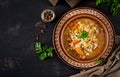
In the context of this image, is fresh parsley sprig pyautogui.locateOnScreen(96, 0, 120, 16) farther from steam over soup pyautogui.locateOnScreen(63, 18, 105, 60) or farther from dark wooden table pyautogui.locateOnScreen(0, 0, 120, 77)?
steam over soup pyautogui.locateOnScreen(63, 18, 105, 60)

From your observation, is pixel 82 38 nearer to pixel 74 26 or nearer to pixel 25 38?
pixel 74 26

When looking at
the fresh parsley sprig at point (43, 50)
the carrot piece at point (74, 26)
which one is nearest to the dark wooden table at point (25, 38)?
the fresh parsley sprig at point (43, 50)

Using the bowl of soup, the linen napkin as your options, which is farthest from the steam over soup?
the linen napkin

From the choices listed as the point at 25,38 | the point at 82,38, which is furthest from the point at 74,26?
the point at 25,38

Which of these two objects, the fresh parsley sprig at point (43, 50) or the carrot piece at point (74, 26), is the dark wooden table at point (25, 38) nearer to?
the fresh parsley sprig at point (43, 50)

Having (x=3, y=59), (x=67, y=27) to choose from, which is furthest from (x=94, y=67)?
(x=3, y=59)

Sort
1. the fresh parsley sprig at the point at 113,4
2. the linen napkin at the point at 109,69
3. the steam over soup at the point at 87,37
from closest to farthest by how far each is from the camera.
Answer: the fresh parsley sprig at the point at 113,4 → the linen napkin at the point at 109,69 → the steam over soup at the point at 87,37

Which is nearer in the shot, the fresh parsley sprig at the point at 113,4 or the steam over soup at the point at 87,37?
the fresh parsley sprig at the point at 113,4
